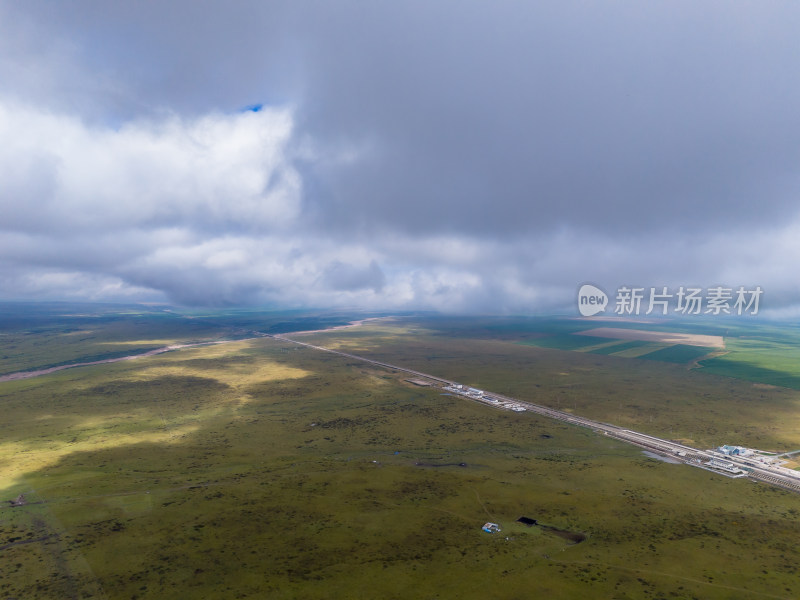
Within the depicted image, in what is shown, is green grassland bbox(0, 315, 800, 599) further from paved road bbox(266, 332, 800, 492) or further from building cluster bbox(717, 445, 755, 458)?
building cluster bbox(717, 445, 755, 458)

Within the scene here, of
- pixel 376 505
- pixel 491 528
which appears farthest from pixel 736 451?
pixel 376 505

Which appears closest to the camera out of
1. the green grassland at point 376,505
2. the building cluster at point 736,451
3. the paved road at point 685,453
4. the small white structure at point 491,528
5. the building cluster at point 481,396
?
the green grassland at point 376,505

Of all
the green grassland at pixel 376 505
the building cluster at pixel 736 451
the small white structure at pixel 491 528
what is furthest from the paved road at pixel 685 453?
the small white structure at pixel 491 528

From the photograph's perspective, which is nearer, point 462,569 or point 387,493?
point 462,569

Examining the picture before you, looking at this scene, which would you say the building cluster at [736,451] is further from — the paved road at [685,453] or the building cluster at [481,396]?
the building cluster at [481,396]

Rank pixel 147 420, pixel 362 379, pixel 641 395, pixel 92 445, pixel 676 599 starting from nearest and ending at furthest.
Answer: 1. pixel 676 599
2. pixel 92 445
3. pixel 147 420
4. pixel 641 395
5. pixel 362 379

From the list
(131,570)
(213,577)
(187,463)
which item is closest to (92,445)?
(187,463)

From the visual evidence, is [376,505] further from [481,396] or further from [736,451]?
[481,396]

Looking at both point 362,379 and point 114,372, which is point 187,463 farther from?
point 114,372
